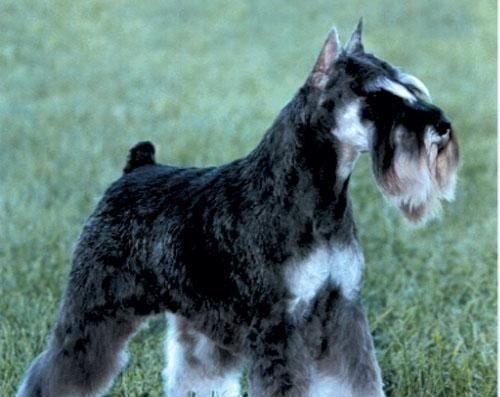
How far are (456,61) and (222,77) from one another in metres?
3.98

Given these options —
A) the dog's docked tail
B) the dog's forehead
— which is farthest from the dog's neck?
the dog's docked tail

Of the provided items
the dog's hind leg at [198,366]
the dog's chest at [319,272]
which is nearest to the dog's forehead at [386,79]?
the dog's chest at [319,272]

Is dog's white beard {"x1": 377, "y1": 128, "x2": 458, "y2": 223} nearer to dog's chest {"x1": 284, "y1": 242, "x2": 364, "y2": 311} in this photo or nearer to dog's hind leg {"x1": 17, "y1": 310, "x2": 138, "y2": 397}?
dog's chest {"x1": 284, "y1": 242, "x2": 364, "y2": 311}

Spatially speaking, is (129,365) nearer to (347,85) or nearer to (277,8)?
(347,85)

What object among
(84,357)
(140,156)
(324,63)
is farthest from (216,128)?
(324,63)

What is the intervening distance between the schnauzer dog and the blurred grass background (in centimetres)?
97

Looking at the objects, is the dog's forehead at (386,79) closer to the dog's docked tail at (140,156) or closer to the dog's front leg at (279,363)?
the dog's front leg at (279,363)

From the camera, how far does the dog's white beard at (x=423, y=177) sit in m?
5.15

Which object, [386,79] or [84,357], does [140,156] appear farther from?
[386,79]

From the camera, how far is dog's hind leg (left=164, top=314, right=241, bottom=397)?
626cm

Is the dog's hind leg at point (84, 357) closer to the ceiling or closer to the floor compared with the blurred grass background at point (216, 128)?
closer to the floor

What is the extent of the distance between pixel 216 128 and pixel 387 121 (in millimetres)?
8930

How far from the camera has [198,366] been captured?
6.32 metres

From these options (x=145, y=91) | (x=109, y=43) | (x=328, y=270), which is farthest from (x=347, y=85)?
(x=109, y=43)
